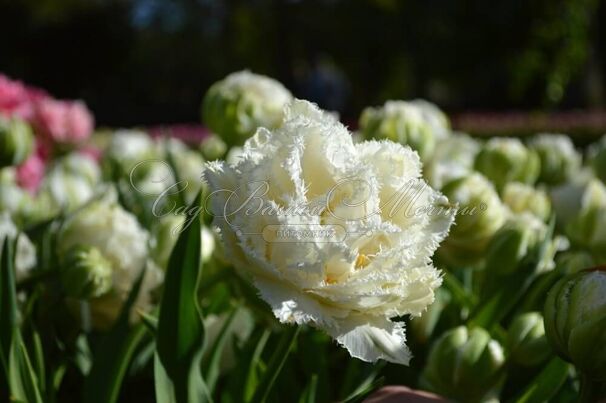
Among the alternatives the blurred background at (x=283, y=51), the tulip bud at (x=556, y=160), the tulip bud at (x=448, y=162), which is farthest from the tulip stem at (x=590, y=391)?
the blurred background at (x=283, y=51)

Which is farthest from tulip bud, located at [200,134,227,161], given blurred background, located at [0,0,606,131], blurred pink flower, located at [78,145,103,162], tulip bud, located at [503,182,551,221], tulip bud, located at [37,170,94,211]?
blurred background, located at [0,0,606,131]

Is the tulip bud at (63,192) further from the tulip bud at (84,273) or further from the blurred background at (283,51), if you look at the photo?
the blurred background at (283,51)

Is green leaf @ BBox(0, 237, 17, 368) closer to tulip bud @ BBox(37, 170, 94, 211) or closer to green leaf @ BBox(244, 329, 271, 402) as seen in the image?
green leaf @ BBox(244, 329, 271, 402)

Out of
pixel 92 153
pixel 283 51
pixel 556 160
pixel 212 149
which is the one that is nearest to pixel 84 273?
pixel 212 149

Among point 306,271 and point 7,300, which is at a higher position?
point 306,271

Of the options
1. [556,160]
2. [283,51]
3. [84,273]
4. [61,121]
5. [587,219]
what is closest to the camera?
[84,273]

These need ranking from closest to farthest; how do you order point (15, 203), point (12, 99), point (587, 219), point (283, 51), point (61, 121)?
point (587, 219) < point (15, 203) < point (12, 99) < point (61, 121) < point (283, 51)

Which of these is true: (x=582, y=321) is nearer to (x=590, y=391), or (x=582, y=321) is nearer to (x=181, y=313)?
(x=590, y=391)
